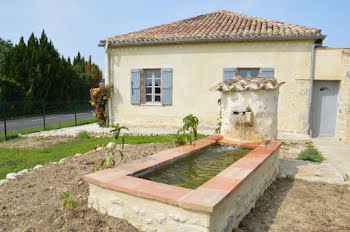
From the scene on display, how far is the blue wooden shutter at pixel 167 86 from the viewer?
9.59 metres

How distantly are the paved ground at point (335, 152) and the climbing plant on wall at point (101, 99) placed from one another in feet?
25.0

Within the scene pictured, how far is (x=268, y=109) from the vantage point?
15.4ft

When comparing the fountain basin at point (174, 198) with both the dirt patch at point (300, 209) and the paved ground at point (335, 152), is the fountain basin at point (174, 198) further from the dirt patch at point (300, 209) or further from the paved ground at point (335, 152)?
the paved ground at point (335, 152)

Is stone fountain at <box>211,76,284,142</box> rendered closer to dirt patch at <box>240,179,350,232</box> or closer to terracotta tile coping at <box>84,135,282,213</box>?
terracotta tile coping at <box>84,135,282,213</box>

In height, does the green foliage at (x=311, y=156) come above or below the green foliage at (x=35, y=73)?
below

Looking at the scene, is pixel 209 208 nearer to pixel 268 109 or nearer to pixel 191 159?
pixel 191 159

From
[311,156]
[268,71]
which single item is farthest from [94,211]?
[268,71]

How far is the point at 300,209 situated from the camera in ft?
10.7

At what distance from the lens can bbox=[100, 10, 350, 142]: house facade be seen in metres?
8.26

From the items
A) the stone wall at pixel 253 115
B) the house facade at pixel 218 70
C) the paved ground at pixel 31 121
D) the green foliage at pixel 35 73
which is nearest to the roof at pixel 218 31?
the house facade at pixel 218 70

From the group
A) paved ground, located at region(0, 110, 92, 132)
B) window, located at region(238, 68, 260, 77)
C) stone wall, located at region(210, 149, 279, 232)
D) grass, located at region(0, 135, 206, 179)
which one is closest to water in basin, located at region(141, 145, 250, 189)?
stone wall, located at region(210, 149, 279, 232)

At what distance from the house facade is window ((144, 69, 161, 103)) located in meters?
0.03

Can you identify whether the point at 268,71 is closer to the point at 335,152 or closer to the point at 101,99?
the point at 335,152

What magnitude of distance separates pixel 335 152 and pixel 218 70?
450 cm
